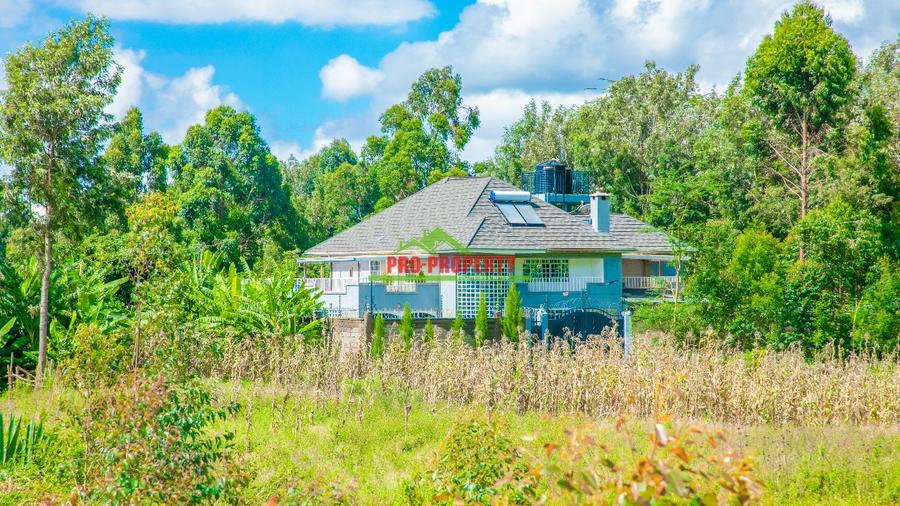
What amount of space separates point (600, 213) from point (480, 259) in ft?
19.9

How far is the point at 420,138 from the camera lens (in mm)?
52938

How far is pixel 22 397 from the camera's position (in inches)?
707

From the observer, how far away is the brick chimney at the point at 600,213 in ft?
111

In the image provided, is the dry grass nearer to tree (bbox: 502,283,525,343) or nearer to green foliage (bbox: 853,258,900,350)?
green foliage (bbox: 853,258,900,350)

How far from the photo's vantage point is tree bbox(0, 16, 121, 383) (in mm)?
19281

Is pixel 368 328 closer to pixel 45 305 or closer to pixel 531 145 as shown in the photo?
pixel 45 305

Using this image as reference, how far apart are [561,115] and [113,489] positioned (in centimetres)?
5587

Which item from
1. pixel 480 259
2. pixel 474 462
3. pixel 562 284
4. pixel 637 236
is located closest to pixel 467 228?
pixel 480 259

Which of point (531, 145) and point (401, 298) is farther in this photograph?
point (531, 145)

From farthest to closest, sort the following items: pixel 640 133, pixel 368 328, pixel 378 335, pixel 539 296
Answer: pixel 640 133
pixel 539 296
pixel 368 328
pixel 378 335

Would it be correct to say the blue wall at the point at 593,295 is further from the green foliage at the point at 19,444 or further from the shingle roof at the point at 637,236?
the green foliage at the point at 19,444

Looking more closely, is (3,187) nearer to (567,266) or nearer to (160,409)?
(160,409)

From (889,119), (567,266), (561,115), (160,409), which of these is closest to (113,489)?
(160,409)

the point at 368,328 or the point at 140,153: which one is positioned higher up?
the point at 140,153
